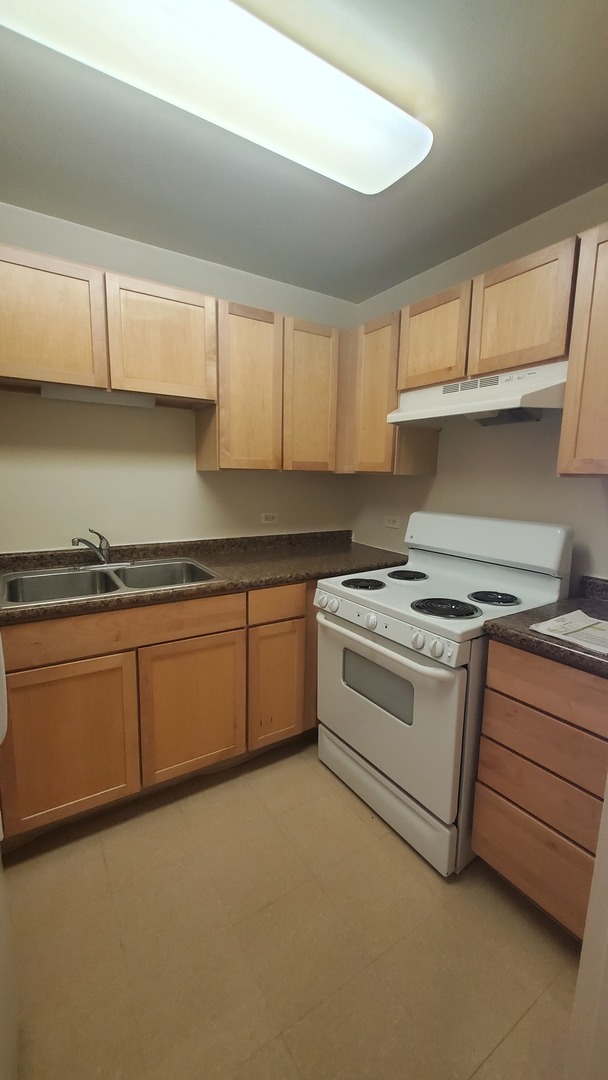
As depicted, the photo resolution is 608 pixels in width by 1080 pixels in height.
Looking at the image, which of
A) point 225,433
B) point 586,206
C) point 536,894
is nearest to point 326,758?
point 536,894

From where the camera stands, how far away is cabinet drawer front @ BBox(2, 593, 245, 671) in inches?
55.7

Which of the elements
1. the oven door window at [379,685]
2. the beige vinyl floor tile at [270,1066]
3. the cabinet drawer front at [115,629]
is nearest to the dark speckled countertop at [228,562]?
the cabinet drawer front at [115,629]

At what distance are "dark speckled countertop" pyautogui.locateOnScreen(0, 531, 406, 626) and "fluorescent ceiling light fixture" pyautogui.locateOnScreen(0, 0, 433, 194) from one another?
4.83ft

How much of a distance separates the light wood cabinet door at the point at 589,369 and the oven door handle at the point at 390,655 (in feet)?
2.63

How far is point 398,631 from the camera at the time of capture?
1.49 m

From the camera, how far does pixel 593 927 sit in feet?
2.21

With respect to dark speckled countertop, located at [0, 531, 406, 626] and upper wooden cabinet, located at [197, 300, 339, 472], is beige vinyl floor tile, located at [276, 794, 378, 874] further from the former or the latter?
upper wooden cabinet, located at [197, 300, 339, 472]

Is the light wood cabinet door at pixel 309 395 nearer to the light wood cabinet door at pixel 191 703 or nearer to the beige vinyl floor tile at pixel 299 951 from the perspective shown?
the light wood cabinet door at pixel 191 703

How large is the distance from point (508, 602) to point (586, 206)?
1.51m

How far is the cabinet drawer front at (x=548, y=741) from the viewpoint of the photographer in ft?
3.67

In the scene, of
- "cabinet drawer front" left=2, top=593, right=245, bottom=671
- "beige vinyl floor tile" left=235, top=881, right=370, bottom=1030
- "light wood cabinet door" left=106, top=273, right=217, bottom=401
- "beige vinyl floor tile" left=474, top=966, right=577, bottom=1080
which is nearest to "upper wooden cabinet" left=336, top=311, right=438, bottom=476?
"light wood cabinet door" left=106, top=273, right=217, bottom=401

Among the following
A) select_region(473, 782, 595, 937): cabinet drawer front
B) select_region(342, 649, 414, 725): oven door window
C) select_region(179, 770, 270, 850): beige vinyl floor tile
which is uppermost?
select_region(342, 649, 414, 725): oven door window

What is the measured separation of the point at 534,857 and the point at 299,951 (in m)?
0.75

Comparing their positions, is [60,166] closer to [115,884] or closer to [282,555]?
[282,555]
